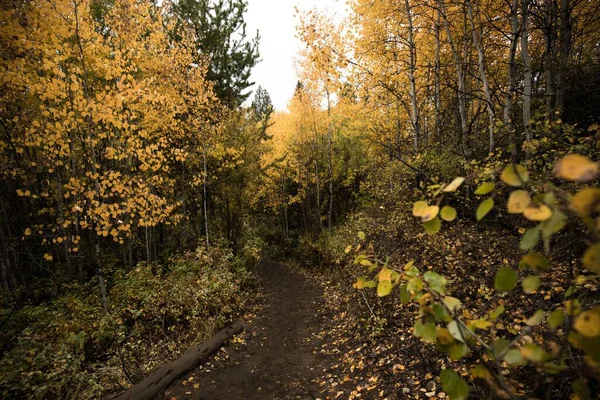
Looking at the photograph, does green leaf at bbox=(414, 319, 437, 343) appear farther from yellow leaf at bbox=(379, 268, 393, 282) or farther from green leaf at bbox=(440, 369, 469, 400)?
yellow leaf at bbox=(379, 268, 393, 282)

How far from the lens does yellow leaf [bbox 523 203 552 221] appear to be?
30.3 inches

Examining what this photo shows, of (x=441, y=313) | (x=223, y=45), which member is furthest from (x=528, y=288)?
(x=223, y=45)

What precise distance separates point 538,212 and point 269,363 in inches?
243

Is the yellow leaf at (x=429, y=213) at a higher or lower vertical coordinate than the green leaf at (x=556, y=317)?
higher

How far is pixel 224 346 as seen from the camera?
6.45 m

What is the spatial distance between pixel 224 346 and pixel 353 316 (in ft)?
9.76

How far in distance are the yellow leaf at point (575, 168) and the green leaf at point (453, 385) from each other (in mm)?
717

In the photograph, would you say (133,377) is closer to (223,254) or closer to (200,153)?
(223,254)

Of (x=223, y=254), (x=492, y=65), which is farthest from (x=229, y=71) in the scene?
(x=492, y=65)

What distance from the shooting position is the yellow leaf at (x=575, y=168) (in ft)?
2.17

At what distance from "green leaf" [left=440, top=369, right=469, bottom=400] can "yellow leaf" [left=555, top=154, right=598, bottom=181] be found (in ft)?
2.35

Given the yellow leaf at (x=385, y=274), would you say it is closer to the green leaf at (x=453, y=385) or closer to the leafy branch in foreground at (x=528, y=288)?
the leafy branch in foreground at (x=528, y=288)

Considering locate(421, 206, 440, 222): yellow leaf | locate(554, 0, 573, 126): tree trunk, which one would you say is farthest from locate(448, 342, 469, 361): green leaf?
locate(554, 0, 573, 126): tree trunk

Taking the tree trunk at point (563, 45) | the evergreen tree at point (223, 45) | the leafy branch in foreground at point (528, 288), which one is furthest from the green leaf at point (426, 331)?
the evergreen tree at point (223, 45)
